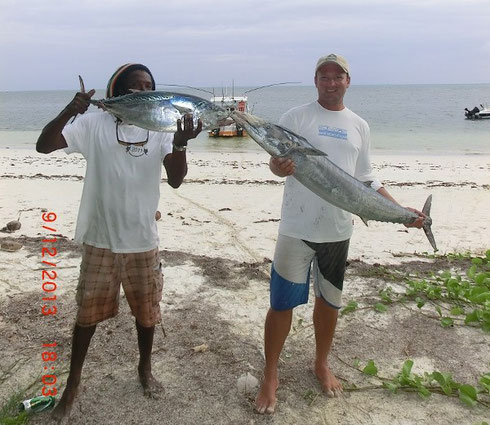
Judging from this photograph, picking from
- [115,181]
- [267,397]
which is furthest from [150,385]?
[115,181]

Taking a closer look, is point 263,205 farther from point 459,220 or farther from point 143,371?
point 143,371

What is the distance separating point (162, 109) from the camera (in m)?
2.44

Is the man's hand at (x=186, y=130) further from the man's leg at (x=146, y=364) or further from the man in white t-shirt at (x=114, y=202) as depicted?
the man's leg at (x=146, y=364)

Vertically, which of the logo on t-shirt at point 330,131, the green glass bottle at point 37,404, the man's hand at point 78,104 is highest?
the man's hand at point 78,104

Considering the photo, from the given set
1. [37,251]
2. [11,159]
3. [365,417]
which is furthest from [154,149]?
[11,159]

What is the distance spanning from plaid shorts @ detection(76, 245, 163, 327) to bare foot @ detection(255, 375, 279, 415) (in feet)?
3.06

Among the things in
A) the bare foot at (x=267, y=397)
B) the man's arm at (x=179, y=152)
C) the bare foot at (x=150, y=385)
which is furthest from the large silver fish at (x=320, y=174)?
the bare foot at (x=150, y=385)

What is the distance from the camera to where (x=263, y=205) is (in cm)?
934

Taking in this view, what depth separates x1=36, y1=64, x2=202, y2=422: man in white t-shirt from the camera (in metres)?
2.82

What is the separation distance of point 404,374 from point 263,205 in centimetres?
613

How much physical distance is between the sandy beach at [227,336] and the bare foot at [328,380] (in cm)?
7

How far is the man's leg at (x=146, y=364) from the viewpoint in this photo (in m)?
3.24
